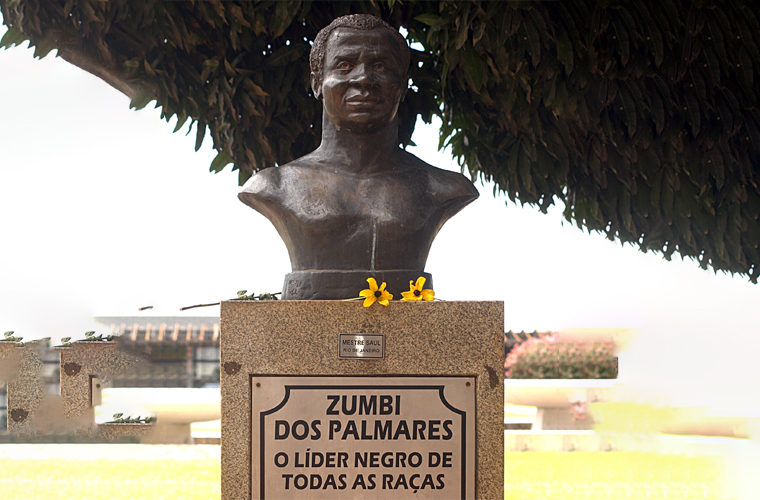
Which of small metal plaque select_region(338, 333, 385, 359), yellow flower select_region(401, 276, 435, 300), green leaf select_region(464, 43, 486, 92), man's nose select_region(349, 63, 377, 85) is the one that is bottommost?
small metal plaque select_region(338, 333, 385, 359)

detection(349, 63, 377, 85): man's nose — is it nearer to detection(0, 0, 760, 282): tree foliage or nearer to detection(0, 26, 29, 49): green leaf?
detection(0, 0, 760, 282): tree foliage

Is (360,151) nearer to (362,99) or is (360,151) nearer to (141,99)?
(362,99)

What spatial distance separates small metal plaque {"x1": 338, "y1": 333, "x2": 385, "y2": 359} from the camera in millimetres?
2490

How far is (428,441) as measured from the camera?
249 centimetres

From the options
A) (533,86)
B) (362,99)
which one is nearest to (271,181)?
(362,99)

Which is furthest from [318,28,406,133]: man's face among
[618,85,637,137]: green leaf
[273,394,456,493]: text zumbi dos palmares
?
[618,85,637,137]: green leaf

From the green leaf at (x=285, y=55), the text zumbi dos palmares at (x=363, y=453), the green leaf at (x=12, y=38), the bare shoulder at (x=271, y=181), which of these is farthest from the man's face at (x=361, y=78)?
the green leaf at (x=12, y=38)

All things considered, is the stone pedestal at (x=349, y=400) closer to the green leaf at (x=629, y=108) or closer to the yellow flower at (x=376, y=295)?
the yellow flower at (x=376, y=295)

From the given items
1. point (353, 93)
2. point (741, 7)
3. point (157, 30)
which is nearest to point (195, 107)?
point (157, 30)

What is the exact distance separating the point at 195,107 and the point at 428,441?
10.3 ft

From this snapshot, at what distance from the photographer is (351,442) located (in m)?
2.48

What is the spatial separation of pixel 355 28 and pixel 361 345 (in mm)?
1321

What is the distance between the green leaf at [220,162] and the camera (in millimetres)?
4820

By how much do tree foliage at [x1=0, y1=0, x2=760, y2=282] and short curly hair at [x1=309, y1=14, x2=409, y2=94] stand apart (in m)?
0.81
